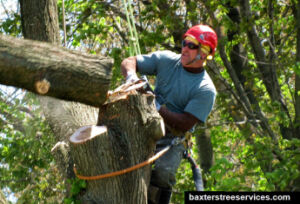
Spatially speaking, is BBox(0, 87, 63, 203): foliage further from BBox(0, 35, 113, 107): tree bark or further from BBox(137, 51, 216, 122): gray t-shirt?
BBox(0, 35, 113, 107): tree bark

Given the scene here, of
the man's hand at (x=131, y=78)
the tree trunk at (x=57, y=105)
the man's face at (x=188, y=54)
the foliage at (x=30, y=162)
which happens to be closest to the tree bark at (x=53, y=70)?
the tree trunk at (x=57, y=105)

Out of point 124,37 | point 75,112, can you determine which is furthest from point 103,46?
point 75,112

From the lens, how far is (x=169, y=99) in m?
3.50

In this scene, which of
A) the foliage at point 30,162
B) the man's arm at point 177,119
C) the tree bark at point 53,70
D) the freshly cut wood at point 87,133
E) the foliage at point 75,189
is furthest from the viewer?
the foliage at point 30,162

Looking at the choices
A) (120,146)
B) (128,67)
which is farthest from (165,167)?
(128,67)

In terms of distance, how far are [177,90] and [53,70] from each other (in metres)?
1.34

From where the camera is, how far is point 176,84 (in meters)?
3.49

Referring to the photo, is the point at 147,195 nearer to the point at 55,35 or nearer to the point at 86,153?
the point at 86,153

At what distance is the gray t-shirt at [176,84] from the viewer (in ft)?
11.2

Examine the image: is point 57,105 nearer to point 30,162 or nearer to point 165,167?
point 165,167

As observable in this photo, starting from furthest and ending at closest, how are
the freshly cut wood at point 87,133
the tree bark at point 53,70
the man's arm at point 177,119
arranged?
1. the man's arm at point 177,119
2. the freshly cut wood at point 87,133
3. the tree bark at point 53,70

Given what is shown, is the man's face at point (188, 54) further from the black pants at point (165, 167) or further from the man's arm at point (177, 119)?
the black pants at point (165, 167)

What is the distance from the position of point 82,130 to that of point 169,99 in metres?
0.85

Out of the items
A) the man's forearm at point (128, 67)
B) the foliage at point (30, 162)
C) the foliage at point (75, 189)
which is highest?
the man's forearm at point (128, 67)
